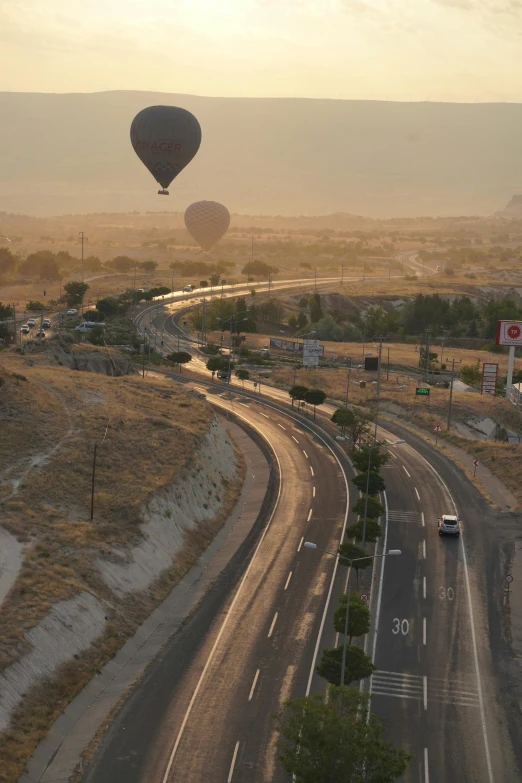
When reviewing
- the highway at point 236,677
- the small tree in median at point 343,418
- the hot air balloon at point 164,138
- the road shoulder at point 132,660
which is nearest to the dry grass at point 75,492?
the road shoulder at point 132,660

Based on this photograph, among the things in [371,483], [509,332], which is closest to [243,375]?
[509,332]

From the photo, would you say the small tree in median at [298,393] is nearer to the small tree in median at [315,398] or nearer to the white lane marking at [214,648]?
the small tree in median at [315,398]

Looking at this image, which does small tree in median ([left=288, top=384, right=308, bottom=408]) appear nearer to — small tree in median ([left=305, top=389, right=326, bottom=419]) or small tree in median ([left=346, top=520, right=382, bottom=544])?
small tree in median ([left=305, top=389, right=326, bottom=419])

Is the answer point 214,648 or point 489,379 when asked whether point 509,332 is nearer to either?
point 489,379

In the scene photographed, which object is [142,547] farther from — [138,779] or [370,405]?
[370,405]

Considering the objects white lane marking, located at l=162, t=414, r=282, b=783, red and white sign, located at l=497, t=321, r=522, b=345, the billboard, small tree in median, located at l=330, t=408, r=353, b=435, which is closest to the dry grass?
white lane marking, located at l=162, t=414, r=282, b=783

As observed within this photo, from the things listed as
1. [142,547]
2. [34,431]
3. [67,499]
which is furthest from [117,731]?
[34,431]
